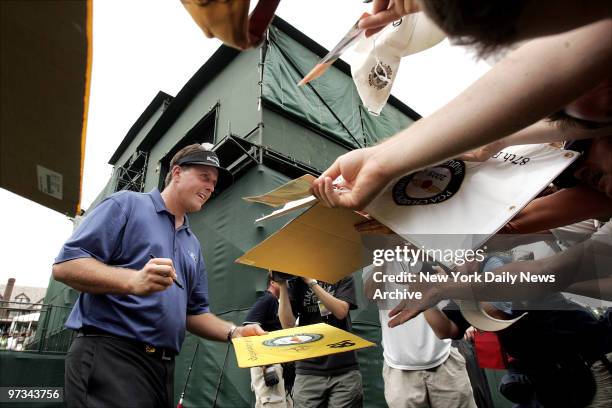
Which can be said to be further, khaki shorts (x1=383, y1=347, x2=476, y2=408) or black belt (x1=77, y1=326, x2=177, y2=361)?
khaki shorts (x1=383, y1=347, x2=476, y2=408)

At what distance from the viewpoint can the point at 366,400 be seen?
464 centimetres

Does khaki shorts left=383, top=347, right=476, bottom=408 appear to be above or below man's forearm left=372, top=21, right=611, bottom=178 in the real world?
below

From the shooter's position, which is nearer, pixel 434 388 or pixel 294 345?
pixel 294 345

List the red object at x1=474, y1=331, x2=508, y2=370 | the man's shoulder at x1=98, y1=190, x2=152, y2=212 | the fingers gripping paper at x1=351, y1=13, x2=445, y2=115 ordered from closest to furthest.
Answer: the fingers gripping paper at x1=351, y1=13, x2=445, y2=115, the man's shoulder at x1=98, y1=190, x2=152, y2=212, the red object at x1=474, y1=331, x2=508, y2=370

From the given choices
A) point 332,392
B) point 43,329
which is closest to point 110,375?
point 332,392

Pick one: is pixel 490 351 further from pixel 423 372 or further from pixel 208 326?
pixel 208 326

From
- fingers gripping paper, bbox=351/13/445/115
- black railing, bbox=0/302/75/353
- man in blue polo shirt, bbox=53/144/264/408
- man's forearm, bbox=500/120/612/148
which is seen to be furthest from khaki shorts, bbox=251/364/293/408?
black railing, bbox=0/302/75/353

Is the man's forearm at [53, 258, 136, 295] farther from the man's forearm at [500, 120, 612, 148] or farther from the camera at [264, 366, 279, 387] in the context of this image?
the camera at [264, 366, 279, 387]

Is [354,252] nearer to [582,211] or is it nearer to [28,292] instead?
[582,211]

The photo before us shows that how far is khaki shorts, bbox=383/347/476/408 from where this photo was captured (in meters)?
2.62

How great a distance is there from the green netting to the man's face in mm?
4220

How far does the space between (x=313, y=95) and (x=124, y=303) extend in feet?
20.8

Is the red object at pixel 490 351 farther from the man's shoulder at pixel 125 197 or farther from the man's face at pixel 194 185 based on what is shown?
the man's shoulder at pixel 125 197

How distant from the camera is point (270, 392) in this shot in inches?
142
